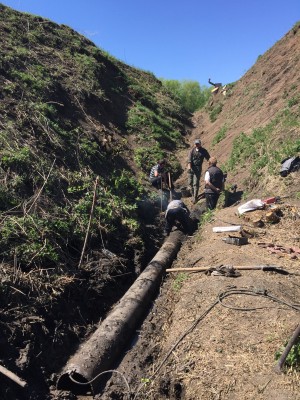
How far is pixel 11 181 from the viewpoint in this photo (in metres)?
9.45

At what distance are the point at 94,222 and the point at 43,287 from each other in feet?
9.03

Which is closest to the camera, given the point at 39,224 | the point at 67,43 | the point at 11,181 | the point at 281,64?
the point at 39,224

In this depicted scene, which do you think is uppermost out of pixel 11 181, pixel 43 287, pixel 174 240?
pixel 11 181

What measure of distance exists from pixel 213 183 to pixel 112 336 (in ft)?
22.0

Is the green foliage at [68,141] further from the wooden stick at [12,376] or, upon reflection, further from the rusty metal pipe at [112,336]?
the wooden stick at [12,376]

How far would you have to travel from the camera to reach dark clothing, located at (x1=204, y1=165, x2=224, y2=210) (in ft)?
39.3

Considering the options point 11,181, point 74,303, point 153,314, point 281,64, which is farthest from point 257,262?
point 281,64

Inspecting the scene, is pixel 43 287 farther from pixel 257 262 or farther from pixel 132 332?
pixel 257 262

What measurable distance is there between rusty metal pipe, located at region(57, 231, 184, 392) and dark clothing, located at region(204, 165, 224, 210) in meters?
3.76

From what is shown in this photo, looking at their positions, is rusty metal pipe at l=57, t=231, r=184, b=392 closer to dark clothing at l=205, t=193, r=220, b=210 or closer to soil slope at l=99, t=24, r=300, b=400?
soil slope at l=99, t=24, r=300, b=400

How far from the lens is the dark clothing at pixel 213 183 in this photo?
11969mm

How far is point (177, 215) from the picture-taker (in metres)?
10.7

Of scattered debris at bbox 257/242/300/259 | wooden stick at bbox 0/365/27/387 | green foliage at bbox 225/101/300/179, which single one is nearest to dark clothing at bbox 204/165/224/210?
green foliage at bbox 225/101/300/179

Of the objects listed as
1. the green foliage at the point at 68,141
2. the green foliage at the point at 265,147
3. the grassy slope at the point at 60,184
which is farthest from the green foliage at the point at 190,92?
the green foliage at the point at 265,147
